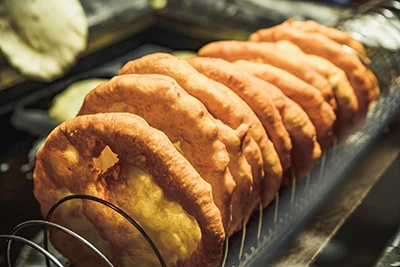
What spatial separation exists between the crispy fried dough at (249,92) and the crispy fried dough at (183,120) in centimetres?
21

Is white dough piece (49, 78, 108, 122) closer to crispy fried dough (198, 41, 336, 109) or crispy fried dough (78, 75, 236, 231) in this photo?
crispy fried dough (198, 41, 336, 109)

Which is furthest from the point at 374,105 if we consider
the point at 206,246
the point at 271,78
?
the point at 206,246

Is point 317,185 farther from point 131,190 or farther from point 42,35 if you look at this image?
point 42,35

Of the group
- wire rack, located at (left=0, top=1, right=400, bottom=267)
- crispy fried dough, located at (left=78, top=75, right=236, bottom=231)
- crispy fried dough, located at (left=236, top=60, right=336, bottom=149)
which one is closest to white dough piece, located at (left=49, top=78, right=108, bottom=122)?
wire rack, located at (left=0, top=1, right=400, bottom=267)

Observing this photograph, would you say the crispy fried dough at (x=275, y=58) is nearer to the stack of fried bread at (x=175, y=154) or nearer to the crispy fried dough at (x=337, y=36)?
the stack of fried bread at (x=175, y=154)

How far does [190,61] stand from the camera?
1.42 metres

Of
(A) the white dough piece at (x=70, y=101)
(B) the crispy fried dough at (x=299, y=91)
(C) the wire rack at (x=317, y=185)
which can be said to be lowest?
(A) the white dough piece at (x=70, y=101)

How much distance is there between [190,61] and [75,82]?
1299 mm

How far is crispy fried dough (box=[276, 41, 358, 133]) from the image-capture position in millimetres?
1685

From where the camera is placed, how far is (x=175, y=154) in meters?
1.05

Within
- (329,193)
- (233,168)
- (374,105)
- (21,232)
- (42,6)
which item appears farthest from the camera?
(42,6)

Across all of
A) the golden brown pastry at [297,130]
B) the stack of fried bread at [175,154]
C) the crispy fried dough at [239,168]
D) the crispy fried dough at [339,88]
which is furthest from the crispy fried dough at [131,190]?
the crispy fried dough at [339,88]

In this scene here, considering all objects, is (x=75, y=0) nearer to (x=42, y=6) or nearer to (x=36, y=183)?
(x=42, y=6)

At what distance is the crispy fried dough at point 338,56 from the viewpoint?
175 cm
